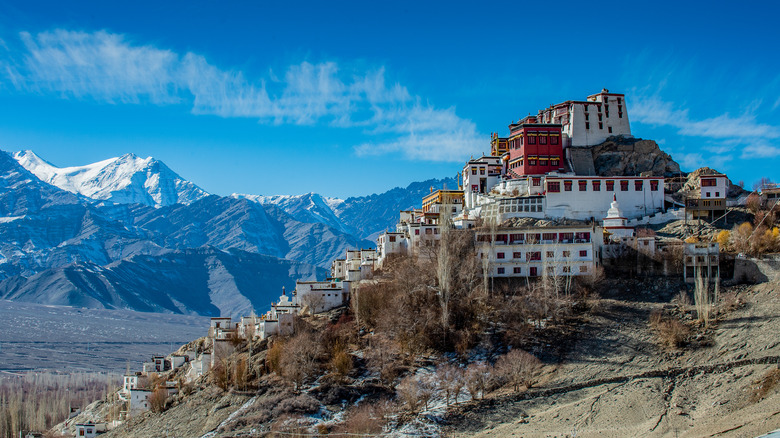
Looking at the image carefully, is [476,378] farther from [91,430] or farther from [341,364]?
[91,430]

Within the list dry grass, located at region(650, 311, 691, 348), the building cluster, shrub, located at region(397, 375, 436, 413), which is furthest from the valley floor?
the building cluster

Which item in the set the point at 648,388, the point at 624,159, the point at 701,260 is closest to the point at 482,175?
A: the point at 624,159

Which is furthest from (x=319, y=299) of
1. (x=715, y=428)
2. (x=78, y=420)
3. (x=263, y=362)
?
(x=78, y=420)

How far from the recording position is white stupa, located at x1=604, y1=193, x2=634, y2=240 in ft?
243

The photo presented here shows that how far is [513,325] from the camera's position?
212ft

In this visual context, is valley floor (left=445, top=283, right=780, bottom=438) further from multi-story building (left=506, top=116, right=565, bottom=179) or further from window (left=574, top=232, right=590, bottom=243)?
multi-story building (left=506, top=116, right=565, bottom=179)

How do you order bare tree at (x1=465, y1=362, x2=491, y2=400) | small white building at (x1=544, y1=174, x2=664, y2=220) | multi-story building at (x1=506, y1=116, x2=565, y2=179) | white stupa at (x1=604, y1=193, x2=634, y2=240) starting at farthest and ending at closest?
multi-story building at (x1=506, y1=116, x2=565, y2=179) → small white building at (x1=544, y1=174, x2=664, y2=220) → white stupa at (x1=604, y1=193, x2=634, y2=240) → bare tree at (x1=465, y1=362, x2=491, y2=400)

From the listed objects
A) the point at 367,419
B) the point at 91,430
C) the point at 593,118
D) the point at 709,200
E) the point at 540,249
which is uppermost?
the point at 593,118

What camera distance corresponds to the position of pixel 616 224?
7544 centimetres

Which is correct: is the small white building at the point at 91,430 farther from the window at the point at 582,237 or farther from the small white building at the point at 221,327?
the window at the point at 582,237

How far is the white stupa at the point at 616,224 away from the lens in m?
74.1

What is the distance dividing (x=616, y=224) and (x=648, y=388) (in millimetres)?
25673

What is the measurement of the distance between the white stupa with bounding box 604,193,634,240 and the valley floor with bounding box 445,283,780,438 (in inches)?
493

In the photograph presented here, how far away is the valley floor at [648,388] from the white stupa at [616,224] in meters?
12.5
